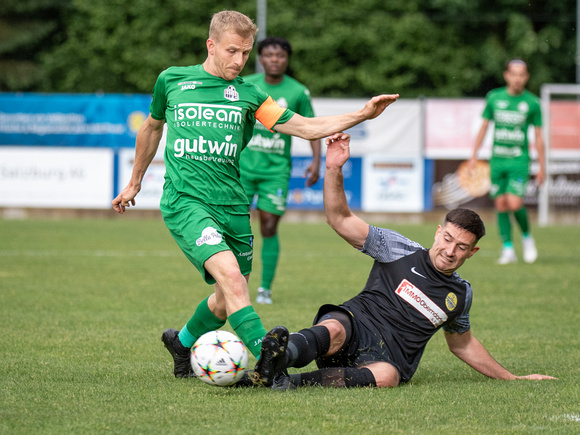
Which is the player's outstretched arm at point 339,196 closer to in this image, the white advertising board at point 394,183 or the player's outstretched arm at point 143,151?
the player's outstretched arm at point 143,151

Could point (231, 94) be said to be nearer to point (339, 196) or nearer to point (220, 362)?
point (339, 196)

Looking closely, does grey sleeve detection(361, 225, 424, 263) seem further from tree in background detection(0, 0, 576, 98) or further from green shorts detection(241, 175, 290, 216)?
tree in background detection(0, 0, 576, 98)

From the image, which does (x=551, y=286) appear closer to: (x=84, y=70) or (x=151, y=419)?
(x=151, y=419)

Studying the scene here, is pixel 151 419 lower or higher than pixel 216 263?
lower

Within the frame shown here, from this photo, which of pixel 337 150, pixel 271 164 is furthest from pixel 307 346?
pixel 271 164

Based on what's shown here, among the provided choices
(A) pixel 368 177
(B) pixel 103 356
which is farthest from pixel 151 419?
(A) pixel 368 177

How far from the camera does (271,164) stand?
851cm

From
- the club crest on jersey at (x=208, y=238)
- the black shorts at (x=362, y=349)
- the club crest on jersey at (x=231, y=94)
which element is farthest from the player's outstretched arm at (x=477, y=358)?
the club crest on jersey at (x=231, y=94)

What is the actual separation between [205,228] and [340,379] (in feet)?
3.55

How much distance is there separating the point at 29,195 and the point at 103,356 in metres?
13.9

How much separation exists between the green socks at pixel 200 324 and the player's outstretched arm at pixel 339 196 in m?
0.90

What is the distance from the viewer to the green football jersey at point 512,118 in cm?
1164

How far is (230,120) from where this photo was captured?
4.80 m

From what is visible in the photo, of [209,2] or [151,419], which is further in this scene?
[209,2]
